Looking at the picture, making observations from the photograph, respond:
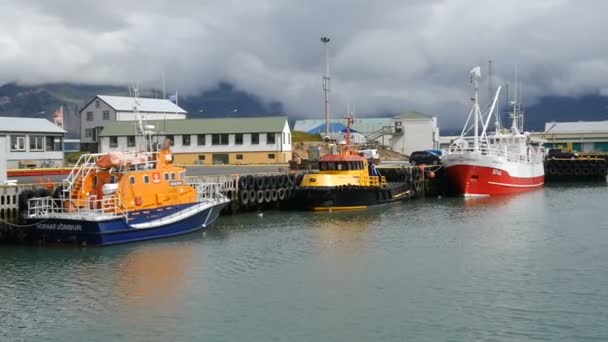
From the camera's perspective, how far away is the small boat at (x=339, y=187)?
41.1 metres

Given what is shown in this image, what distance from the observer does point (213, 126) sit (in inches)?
2606

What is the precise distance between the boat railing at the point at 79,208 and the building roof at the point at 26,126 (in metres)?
25.6

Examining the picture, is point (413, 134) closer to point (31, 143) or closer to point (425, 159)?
point (425, 159)

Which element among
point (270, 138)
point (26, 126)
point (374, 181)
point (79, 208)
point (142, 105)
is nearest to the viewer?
point (79, 208)

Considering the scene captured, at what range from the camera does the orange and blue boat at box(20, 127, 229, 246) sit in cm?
2733

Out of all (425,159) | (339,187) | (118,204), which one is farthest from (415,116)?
(118,204)

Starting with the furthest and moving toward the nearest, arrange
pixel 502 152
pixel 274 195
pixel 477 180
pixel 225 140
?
pixel 225 140 → pixel 502 152 → pixel 477 180 → pixel 274 195

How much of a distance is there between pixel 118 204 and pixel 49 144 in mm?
29580

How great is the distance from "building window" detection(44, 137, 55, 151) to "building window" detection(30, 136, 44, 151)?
14.5 inches

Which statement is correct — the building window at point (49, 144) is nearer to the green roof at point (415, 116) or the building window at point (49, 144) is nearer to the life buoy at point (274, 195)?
the life buoy at point (274, 195)

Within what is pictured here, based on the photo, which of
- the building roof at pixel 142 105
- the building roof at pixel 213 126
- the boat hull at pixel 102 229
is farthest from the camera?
the building roof at pixel 142 105

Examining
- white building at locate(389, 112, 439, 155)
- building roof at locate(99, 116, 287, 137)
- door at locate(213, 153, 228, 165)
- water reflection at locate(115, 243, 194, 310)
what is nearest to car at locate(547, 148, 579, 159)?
white building at locate(389, 112, 439, 155)

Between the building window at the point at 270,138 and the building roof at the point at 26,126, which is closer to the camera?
the building roof at the point at 26,126

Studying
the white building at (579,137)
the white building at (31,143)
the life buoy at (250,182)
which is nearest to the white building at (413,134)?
the white building at (579,137)
